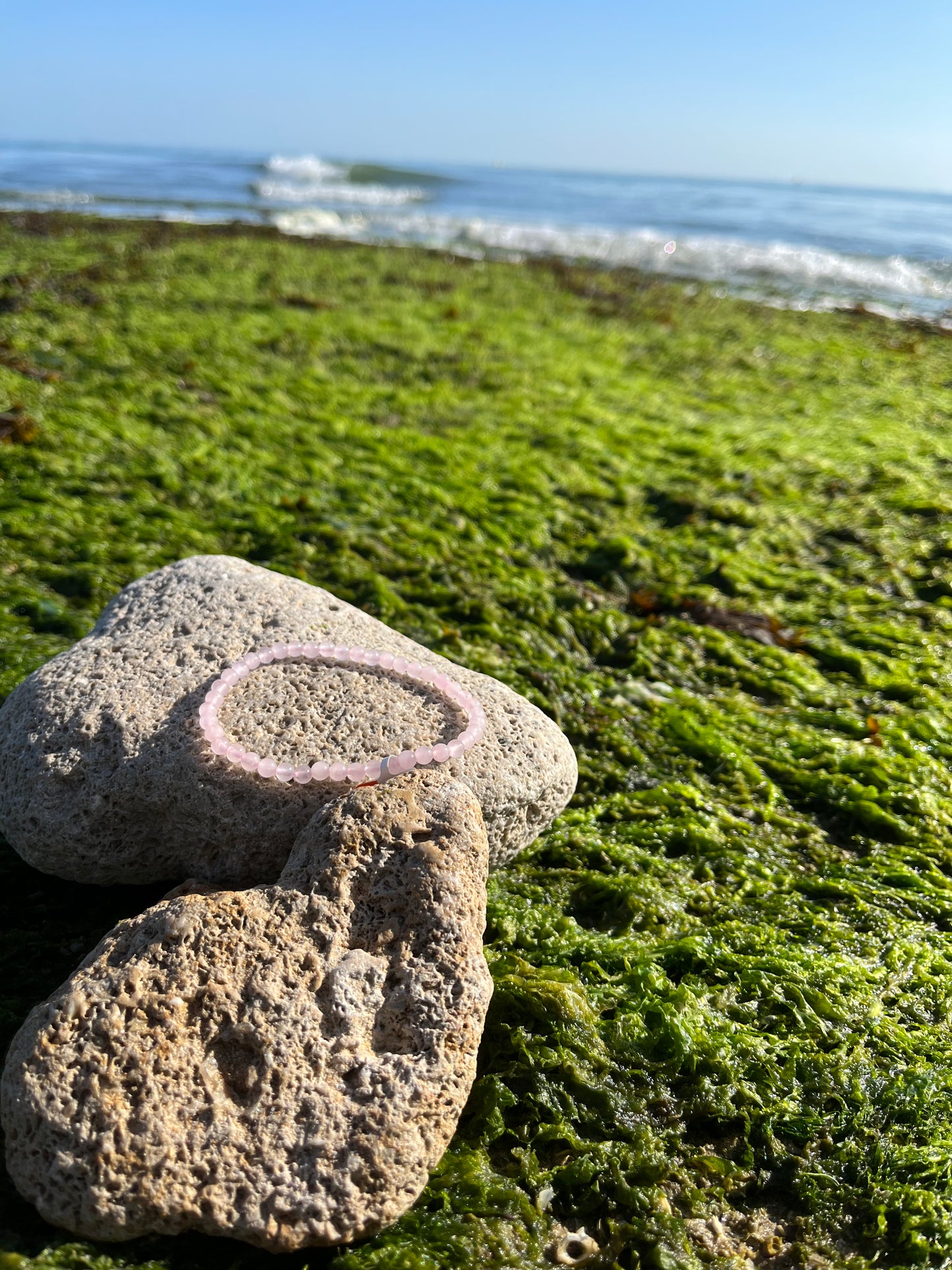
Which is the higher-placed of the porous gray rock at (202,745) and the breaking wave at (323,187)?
the breaking wave at (323,187)

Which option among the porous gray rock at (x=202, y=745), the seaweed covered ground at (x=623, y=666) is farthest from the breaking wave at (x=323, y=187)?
the porous gray rock at (x=202, y=745)

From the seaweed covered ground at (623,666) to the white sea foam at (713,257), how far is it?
6.76m

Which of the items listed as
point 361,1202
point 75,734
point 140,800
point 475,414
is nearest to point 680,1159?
point 361,1202

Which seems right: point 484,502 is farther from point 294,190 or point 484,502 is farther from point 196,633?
point 294,190

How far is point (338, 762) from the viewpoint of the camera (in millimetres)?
2525

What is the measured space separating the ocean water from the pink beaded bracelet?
12916 mm

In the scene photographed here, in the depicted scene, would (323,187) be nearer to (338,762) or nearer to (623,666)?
(623,666)

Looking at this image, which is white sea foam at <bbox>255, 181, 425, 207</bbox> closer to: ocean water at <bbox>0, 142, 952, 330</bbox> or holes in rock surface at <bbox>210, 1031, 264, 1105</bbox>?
ocean water at <bbox>0, 142, 952, 330</bbox>

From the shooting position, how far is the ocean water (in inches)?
680

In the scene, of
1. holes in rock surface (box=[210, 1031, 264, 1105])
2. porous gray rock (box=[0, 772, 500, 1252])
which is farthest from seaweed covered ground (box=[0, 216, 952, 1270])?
holes in rock surface (box=[210, 1031, 264, 1105])

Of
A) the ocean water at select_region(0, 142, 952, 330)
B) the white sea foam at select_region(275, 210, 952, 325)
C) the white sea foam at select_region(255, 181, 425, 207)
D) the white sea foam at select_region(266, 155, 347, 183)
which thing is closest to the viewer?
the white sea foam at select_region(275, 210, 952, 325)

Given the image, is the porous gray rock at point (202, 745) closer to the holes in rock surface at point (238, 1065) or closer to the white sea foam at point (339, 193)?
the holes in rock surface at point (238, 1065)

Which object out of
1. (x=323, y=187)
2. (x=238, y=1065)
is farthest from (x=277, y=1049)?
(x=323, y=187)

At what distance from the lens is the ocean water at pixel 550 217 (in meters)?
17.3
